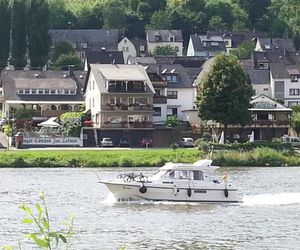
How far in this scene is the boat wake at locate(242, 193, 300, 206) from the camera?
45.6 m

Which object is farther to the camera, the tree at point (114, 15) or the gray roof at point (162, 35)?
the tree at point (114, 15)

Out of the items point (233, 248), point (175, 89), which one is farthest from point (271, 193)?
point (175, 89)

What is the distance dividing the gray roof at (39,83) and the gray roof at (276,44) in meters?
48.4

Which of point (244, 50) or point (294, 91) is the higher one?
point (244, 50)

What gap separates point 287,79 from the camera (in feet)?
368

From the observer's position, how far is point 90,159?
7244 cm

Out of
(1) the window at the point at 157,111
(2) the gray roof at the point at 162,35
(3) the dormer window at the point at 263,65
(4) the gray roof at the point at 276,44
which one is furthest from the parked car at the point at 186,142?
(2) the gray roof at the point at 162,35

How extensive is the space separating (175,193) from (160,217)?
521 cm

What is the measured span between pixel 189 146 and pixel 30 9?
49090 millimetres

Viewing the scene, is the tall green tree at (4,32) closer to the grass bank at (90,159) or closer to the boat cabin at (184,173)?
the grass bank at (90,159)

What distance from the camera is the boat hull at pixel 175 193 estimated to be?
147 ft

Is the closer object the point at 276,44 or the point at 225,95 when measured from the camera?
the point at 225,95

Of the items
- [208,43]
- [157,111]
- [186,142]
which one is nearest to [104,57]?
[208,43]

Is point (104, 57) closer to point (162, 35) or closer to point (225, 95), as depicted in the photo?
point (162, 35)
